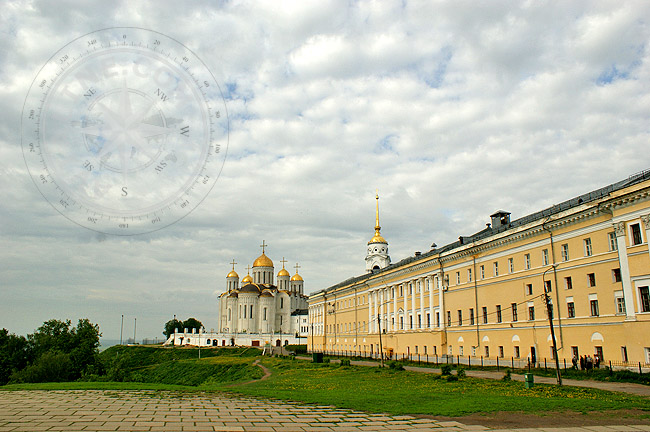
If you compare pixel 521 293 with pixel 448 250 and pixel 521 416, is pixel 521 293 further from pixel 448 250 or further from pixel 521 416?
pixel 521 416

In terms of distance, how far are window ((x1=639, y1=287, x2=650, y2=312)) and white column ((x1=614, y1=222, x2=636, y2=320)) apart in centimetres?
57

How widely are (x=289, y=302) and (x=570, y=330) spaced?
109 m

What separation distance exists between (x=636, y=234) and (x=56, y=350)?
72363 millimetres

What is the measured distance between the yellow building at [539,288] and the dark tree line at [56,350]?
41522 millimetres

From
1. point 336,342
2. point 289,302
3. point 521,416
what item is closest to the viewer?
point 521,416

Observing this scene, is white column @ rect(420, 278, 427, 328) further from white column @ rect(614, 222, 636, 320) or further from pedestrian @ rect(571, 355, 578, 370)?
white column @ rect(614, 222, 636, 320)

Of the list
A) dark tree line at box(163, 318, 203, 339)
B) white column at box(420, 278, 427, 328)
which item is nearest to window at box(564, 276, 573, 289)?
white column at box(420, 278, 427, 328)

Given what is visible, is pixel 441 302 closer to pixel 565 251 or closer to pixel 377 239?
pixel 565 251

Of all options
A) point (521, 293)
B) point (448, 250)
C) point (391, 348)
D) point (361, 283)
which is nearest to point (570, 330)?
point (521, 293)

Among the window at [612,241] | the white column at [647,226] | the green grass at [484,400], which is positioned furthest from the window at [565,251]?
the green grass at [484,400]

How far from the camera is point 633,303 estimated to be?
30953 mm

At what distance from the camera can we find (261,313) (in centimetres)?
13225

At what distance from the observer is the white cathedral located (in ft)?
419

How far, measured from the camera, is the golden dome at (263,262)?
14662 cm
